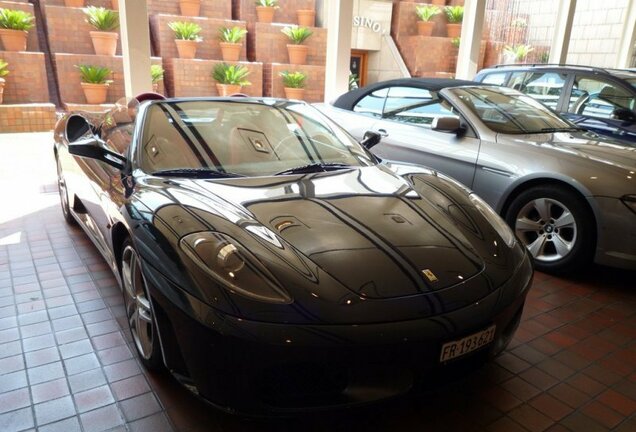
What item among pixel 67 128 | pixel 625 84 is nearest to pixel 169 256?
pixel 67 128

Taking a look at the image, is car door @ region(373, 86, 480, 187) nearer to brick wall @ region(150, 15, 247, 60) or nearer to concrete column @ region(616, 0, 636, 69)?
brick wall @ region(150, 15, 247, 60)

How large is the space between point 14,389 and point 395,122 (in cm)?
344

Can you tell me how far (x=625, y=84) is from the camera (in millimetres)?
5367

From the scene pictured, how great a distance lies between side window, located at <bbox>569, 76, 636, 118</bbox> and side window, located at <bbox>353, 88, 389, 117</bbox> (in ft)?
8.17

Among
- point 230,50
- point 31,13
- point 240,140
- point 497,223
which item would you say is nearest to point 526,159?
point 497,223

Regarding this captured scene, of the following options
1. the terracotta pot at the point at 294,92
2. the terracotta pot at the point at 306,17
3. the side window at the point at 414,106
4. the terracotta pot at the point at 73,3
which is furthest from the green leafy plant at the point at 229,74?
the side window at the point at 414,106

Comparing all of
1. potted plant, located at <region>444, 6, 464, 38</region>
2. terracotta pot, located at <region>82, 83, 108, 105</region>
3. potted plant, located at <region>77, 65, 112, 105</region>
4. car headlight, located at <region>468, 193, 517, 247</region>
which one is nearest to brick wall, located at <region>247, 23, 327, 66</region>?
potted plant, located at <region>77, 65, 112, 105</region>

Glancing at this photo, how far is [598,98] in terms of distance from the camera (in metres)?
5.54

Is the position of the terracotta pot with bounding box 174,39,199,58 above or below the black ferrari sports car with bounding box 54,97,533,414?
above

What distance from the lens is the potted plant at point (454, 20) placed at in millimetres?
14016

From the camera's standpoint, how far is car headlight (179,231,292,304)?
1529 millimetres

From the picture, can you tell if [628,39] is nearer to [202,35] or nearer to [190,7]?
[202,35]

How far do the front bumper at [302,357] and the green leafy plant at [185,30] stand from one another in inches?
421

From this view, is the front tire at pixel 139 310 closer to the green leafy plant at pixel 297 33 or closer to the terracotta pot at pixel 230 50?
the terracotta pot at pixel 230 50
